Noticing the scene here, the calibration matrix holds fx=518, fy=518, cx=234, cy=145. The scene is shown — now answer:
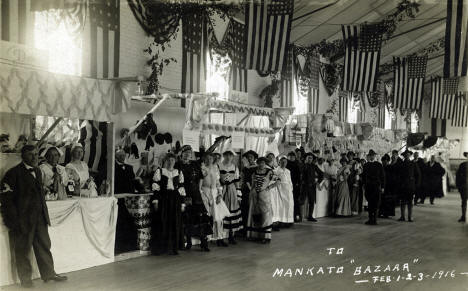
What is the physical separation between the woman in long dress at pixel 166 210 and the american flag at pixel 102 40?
237 cm

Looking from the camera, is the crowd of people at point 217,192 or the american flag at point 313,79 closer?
the crowd of people at point 217,192

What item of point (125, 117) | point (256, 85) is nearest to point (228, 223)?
point (125, 117)

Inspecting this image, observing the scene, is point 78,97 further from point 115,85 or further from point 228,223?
point 228,223

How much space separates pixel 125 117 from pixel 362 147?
9661 mm

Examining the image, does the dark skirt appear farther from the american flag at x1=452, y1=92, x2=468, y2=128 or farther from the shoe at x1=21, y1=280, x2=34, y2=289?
the american flag at x1=452, y1=92, x2=468, y2=128

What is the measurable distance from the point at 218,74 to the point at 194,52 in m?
1.23

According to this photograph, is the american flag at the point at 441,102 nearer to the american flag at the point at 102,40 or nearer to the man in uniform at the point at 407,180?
the man in uniform at the point at 407,180

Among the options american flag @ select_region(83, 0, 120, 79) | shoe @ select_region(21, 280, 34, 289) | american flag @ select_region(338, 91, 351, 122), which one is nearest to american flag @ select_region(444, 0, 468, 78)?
american flag @ select_region(83, 0, 120, 79)

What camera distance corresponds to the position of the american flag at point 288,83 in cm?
1498

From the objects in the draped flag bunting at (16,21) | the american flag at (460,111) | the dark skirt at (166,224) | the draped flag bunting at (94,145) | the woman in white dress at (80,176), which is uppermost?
the draped flag bunting at (16,21)

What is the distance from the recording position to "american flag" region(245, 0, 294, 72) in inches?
363

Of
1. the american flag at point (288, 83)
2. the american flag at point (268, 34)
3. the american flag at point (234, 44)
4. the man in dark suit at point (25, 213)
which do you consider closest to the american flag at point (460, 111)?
the american flag at point (288, 83)

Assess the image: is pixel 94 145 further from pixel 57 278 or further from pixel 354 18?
pixel 354 18

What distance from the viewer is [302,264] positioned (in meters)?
7.64
